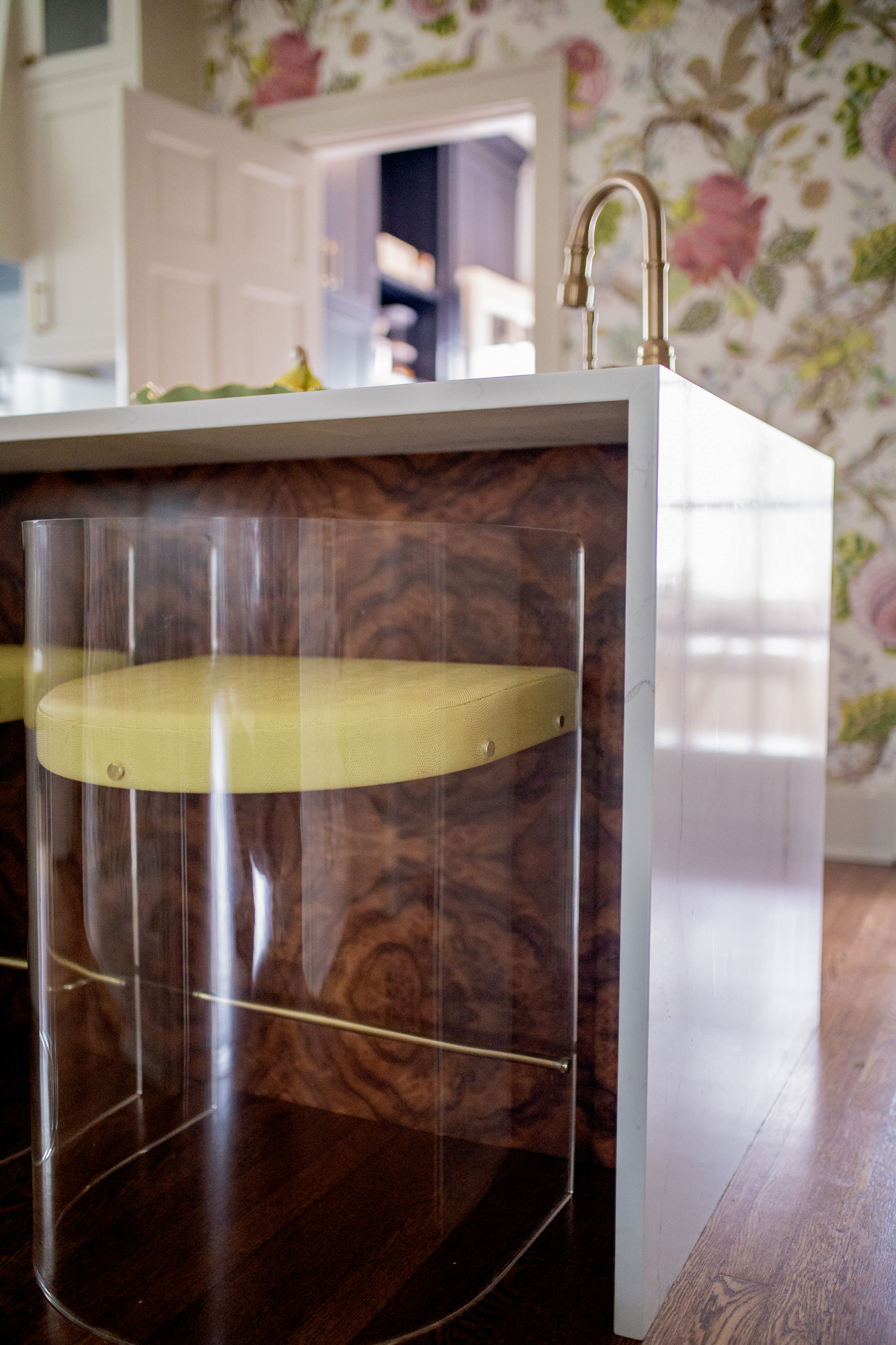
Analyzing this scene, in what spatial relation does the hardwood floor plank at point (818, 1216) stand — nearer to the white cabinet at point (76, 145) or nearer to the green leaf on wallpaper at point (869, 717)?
the green leaf on wallpaper at point (869, 717)

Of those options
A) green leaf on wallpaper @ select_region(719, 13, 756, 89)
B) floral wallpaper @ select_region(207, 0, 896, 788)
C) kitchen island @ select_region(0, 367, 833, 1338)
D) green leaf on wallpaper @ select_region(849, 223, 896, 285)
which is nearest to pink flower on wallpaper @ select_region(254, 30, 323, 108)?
floral wallpaper @ select_region(207, 0, 896, 788)

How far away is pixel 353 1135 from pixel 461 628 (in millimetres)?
607

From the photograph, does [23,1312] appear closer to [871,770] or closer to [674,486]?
[674,486]

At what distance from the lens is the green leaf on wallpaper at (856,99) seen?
3027 millimetres

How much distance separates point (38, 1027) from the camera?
1.01m

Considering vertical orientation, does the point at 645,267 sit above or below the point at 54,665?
above

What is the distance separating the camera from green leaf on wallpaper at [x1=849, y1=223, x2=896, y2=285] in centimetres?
303

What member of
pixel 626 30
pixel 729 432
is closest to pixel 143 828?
pixel 729 432

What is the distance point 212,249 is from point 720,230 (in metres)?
1.55

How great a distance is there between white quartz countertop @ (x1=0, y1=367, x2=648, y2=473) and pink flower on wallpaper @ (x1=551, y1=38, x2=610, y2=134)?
256 centimetres

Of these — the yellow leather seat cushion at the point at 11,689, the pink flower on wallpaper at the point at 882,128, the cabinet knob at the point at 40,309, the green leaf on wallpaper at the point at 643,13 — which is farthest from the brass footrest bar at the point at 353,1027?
the cabinet knob at the point at 40,309

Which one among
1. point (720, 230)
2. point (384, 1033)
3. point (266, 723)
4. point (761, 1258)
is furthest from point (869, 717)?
point (266, 723)

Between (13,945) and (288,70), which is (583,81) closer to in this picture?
(288,70)

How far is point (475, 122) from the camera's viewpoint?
3.64 m
